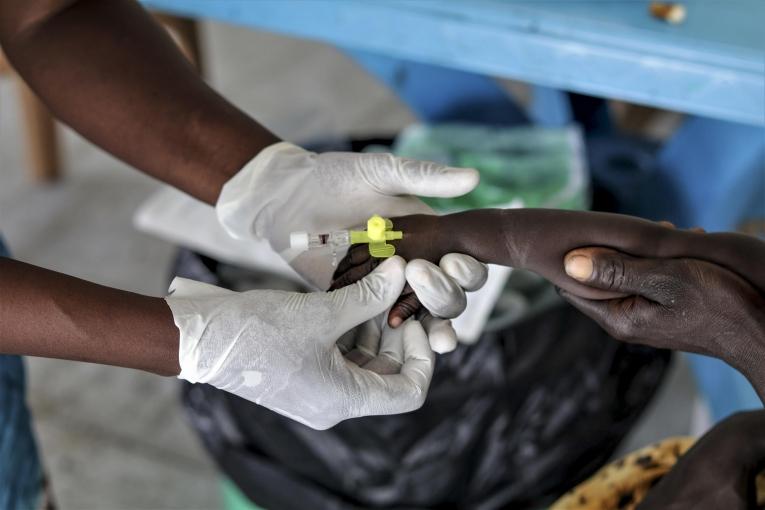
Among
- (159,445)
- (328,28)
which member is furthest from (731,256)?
(159,445)

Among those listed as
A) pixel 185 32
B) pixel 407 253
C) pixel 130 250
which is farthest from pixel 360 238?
pixel 130 250

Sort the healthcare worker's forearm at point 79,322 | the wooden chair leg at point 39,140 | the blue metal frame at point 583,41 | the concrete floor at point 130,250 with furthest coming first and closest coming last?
the wooden chair leg at point 39,140 → the concrete floor at point 130,250 → the blue metal frame at point 583,41 → the healthcare worker's forearm at point 79,322

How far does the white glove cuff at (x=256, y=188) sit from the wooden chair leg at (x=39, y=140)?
1368 millimetres

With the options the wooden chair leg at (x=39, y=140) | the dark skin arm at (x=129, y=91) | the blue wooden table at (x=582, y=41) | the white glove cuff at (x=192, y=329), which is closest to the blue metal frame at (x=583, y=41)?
the blue wooden table at (x=582, y=41)

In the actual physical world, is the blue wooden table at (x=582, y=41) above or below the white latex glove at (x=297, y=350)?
above

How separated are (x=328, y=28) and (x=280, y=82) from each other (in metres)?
1.54

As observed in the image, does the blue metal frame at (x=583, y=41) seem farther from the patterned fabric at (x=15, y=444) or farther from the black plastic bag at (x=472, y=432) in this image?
the patterned fabric at (x=15, y=444)

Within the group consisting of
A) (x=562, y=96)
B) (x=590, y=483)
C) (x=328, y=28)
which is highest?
(x=328, y=28)

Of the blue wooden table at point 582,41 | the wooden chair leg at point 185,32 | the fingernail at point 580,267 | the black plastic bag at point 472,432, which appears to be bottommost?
the black plastic bag at point 472,432

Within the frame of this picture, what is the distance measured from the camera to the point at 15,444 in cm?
95

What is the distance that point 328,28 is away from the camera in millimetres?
1181

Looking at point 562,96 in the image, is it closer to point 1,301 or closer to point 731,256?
point 731,256

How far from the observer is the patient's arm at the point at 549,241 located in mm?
791

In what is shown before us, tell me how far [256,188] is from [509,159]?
0.66 meters
